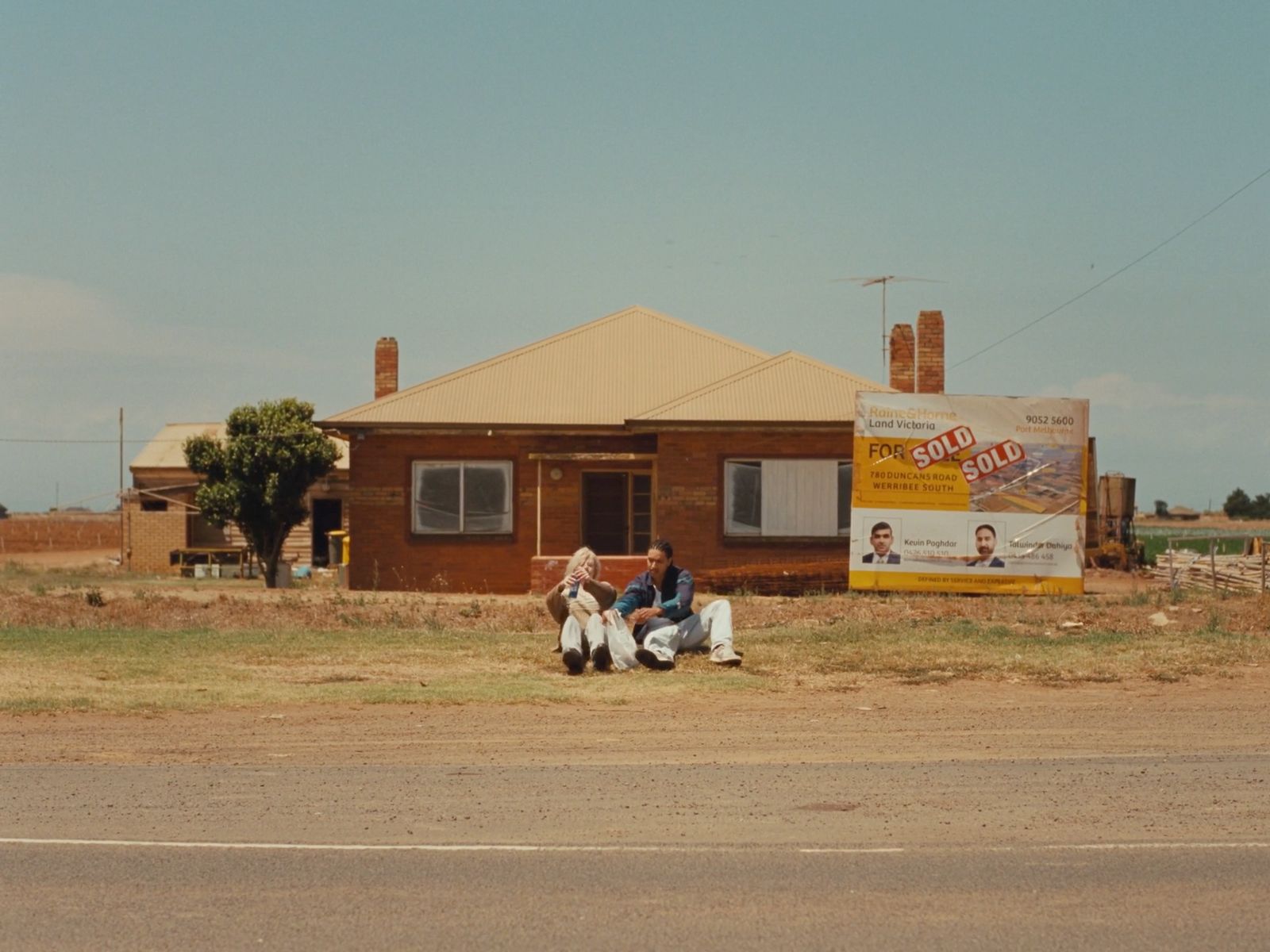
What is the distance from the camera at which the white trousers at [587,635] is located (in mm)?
14781

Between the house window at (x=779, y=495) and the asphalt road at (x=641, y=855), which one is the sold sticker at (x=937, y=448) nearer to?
the house window at (x=779, y=495)

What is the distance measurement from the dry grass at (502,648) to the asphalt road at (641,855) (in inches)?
154

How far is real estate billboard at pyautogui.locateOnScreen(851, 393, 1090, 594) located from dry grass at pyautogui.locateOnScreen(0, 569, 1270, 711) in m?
0.63

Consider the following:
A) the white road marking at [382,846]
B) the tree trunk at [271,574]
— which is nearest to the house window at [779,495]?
the tree trunk at [271,574]

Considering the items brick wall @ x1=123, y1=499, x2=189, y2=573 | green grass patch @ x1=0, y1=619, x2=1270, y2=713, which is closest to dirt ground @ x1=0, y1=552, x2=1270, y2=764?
green grass patch @ x1=0, y1=619, x2=1270, y2=713

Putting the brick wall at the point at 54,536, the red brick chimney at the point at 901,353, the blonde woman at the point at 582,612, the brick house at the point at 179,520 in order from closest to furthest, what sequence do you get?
the blonde woman at the point at 582,612 < the red brick chimney at the point at 901,353 < the brick house at the point at 179,520 < the brick wall at the point at 54,536

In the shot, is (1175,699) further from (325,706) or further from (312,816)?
(312,816)

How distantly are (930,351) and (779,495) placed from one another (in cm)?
476

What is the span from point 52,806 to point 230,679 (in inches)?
235

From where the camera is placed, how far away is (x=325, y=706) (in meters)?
13.1

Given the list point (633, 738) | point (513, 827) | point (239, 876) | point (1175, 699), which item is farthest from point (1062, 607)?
point (239, 876)

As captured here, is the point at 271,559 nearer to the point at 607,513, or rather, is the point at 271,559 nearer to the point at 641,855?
the point at 607,513

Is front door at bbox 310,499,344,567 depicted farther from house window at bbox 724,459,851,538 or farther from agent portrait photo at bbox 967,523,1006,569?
A: agent portrait photo at bbox 967,523,1006,569

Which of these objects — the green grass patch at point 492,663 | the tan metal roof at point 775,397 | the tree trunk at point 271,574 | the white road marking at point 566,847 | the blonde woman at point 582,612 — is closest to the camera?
the white road marking at point 566,847
